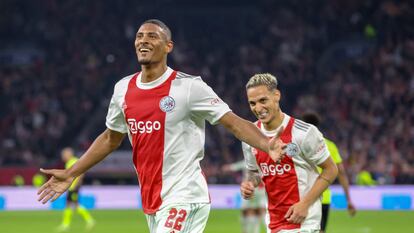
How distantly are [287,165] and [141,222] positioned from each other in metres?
13.3

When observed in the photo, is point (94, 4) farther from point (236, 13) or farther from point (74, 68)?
point (236, 13)

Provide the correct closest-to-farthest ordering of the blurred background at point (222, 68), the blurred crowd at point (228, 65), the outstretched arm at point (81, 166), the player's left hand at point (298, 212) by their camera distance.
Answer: the outstretched arm at point (81, 166)
the player's left hand at point (298, 212)
the blurred background at point (222, 68)
the blurred crowd at point (228, 65)

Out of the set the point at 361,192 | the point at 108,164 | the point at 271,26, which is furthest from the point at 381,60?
the point at 108,164

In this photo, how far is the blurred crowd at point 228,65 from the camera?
28375 millimetres

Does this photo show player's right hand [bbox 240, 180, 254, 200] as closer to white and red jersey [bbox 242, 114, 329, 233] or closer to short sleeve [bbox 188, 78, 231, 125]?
white and red jersey [bbox 242, 114, 329, 233]

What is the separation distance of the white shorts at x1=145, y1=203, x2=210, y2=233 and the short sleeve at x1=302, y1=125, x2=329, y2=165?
1.13m

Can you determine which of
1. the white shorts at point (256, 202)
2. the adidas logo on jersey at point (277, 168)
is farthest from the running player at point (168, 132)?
the white shorts at point (256, 202)

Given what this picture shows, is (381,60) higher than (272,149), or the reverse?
(272,149)

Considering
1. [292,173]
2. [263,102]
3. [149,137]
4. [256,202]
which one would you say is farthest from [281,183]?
[256,202]

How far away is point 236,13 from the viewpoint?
36.0 meters

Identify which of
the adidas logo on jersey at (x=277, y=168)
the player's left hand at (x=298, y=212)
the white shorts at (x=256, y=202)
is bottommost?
the white shorts at (x=256, y=202)

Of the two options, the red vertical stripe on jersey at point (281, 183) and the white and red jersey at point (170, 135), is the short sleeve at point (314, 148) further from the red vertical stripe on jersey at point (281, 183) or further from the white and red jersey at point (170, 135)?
the white and red jersey at point (170, 135)

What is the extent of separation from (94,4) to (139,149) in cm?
2955

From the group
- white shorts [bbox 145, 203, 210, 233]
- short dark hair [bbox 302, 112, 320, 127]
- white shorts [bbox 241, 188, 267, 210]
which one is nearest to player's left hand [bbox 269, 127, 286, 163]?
white shorts [bbox 145, 203, 210, 233]
